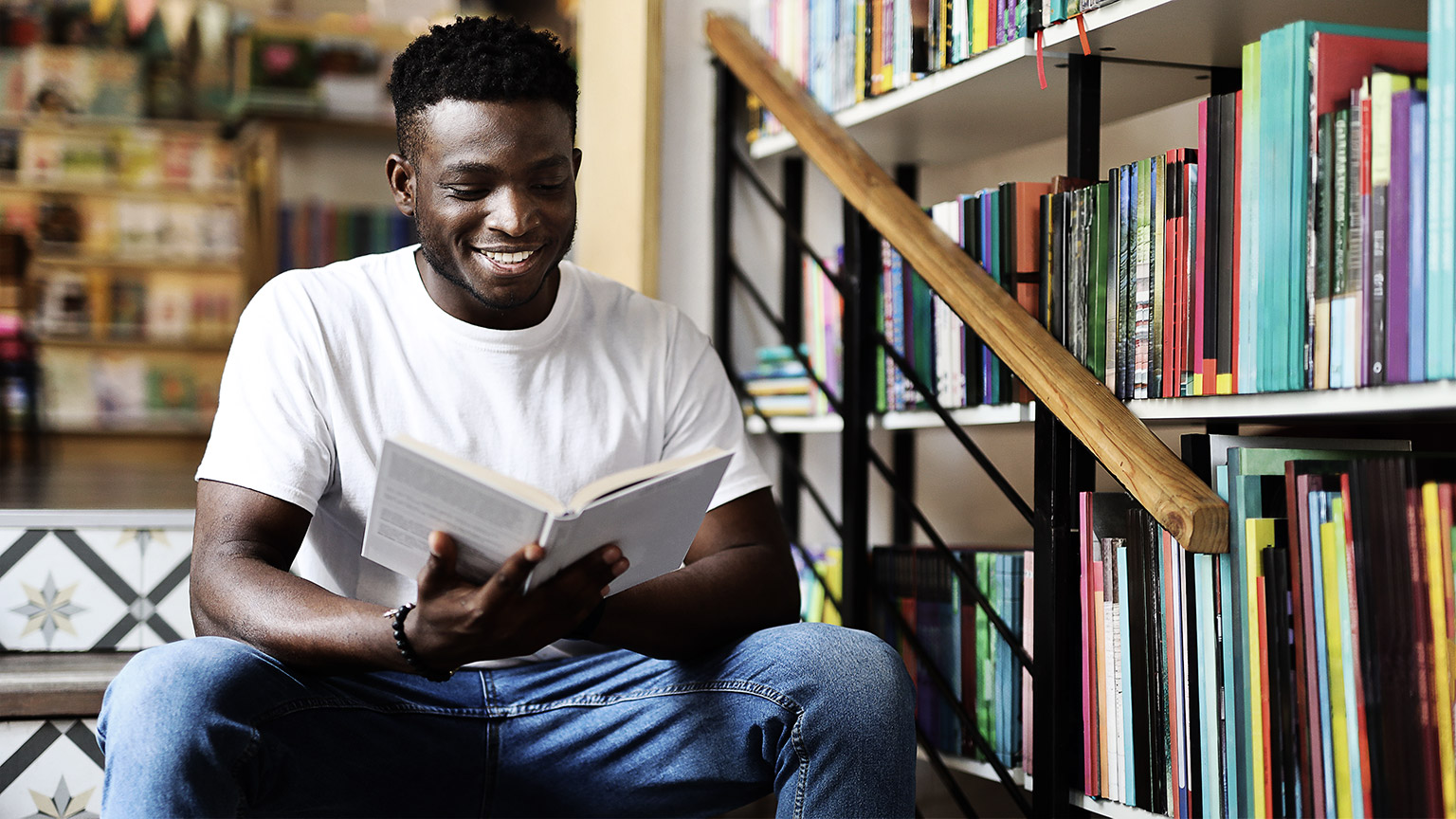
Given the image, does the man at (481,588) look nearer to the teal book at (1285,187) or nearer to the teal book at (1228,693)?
the teal book at (1228,693)

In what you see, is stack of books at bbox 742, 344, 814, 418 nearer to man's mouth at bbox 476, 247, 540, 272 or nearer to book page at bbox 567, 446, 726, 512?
man's mouth at bbox 476, 247, 540, 272

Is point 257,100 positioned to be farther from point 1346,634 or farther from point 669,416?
point 1346,634

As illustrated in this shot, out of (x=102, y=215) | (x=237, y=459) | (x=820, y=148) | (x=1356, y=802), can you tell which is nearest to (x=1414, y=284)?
(x=1356, y=802)

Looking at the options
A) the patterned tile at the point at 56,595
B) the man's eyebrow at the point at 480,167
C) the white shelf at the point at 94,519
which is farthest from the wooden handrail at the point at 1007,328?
the patterned tile at the point at 56,595

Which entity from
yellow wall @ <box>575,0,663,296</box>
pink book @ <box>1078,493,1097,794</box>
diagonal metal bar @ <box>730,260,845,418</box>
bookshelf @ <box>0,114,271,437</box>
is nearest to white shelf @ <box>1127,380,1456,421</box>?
pink book @ <box>1078,493,1097,794</box>

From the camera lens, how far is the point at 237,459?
45.3 inches

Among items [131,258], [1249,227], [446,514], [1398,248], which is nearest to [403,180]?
[446,514]

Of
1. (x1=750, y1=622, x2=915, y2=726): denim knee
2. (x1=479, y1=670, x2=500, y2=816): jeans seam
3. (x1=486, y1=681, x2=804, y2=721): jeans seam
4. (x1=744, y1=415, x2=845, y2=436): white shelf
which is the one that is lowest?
(x1=479, y1=670, x2=500, y2=816): jeans seam

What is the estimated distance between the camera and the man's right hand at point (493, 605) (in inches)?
37.9

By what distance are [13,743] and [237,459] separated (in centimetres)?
52

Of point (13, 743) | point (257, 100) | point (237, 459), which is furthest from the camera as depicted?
point (257, 100)

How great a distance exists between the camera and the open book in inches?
35.9

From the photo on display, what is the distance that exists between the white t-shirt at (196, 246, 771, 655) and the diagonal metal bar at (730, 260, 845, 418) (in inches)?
15.3

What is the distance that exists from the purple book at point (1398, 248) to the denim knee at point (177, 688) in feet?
3.24
